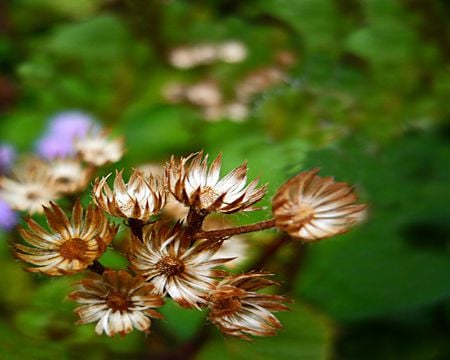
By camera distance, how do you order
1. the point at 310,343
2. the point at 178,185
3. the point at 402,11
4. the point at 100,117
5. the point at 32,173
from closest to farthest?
the point at 178,185, the point at 32,173, the point at 310,343, the point at 402,11, the point at 100,117

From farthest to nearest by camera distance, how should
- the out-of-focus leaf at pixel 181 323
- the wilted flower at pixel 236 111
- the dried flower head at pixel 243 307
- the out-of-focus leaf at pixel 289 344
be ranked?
1. the wilted flower at pixel 236 111
2. the out-of-focus leaf at pixel 181 323
3. the out-of-focus leaf at pixel 289 344
4. the dried flower head at pixel 243 307

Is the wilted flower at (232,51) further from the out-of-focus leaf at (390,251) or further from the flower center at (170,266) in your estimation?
the flower center at (170,266)

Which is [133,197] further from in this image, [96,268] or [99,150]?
[99,150]

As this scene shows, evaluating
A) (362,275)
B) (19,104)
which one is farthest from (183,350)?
(19,104)

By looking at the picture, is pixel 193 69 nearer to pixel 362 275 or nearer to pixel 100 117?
pixel 100 117

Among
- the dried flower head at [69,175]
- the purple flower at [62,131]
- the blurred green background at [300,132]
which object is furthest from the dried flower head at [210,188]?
the purple flower at [62,131]

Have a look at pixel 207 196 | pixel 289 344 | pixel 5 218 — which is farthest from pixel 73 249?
pixel 5 218
